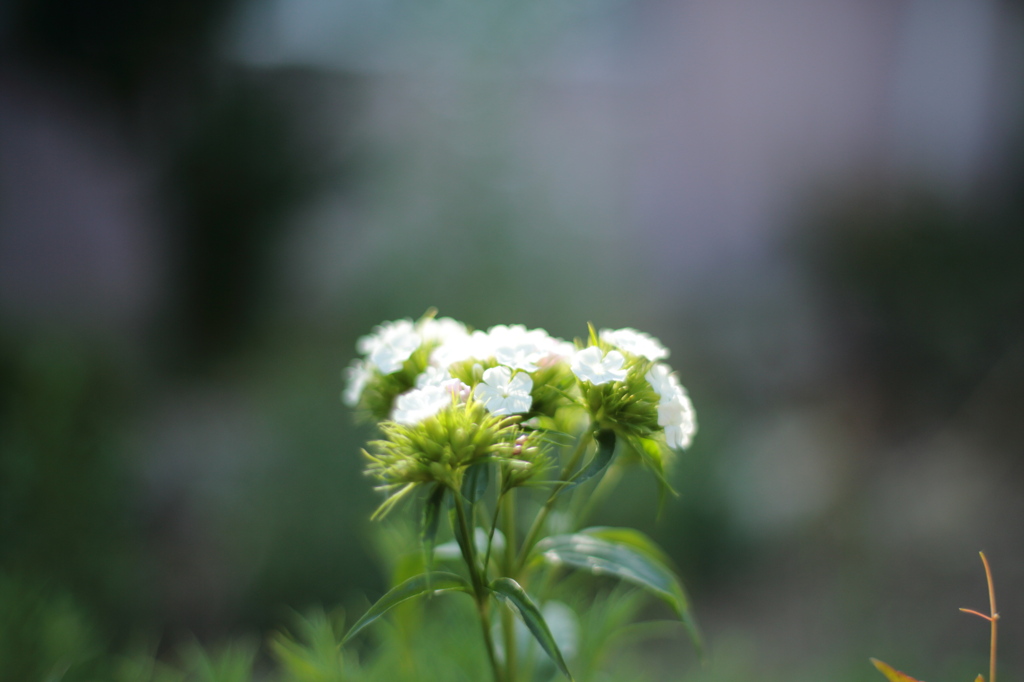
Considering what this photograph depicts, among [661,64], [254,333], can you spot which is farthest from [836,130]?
[254,333]

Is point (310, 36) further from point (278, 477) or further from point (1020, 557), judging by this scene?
point (1020, 557)

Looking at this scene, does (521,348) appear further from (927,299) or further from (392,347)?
(927,299)

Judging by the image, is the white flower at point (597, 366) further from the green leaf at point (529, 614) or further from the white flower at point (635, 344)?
the green leaf at point (529, 614)

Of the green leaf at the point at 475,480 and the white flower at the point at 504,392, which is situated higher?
the white flower at the point at 504,392

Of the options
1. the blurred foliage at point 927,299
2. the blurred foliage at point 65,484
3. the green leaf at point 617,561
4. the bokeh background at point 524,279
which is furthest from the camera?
the blurred foliage at point 927,299

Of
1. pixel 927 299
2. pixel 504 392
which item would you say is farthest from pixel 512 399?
pixel 927 299

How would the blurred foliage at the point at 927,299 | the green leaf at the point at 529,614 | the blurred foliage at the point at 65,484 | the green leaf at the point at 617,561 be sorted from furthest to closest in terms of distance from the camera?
1. the blurred foliage at the point at 927,299
2. the blurred foliage at the point at 65,484
3. the green leaf at the point at 617,561
4. the green leaf at the point at 529,614

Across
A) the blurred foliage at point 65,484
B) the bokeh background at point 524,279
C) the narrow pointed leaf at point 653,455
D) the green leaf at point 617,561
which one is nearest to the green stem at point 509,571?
the green leaf at point 617,561

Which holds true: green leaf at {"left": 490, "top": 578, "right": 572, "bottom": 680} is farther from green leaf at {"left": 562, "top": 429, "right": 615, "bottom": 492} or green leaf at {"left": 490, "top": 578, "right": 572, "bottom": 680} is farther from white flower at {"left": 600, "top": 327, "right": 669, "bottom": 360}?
white flower at {"left": 600, "top": 327, "right": 669, "bottom": 360}
